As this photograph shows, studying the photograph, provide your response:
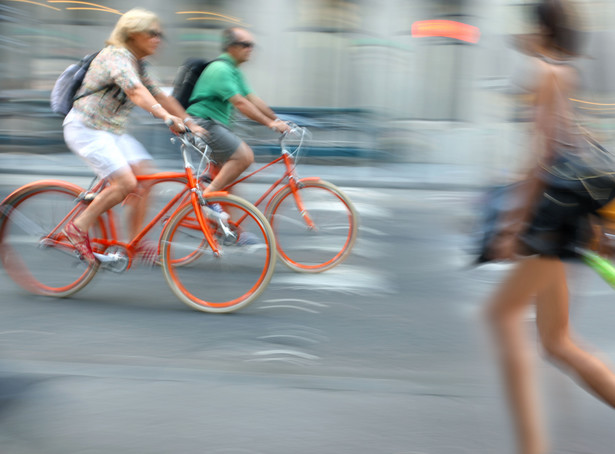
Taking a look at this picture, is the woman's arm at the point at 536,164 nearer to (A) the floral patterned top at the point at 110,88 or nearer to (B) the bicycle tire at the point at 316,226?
(A) the floral patterned top at the point at 110,88

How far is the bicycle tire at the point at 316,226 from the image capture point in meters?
6.14

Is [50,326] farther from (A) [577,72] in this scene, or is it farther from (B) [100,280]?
(A) [577,72]

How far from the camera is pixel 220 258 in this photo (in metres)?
5.14

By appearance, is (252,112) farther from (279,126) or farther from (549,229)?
(549,229)

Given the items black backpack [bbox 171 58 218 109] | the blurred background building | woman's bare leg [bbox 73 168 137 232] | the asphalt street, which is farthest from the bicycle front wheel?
the blurred background building

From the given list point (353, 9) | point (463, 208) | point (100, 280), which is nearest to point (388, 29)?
point (353, 9)

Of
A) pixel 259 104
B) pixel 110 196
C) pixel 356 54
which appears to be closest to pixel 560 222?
pixel 110 196

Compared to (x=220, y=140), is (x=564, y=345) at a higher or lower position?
higher

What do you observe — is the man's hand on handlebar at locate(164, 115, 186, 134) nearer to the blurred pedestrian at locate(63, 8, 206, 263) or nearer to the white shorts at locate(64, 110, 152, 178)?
the blurred pedestrian at locate(63, 8, 206, 263)

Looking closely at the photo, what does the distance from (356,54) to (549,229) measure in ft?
42.7

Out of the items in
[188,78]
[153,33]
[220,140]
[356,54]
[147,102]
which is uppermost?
[153,33]

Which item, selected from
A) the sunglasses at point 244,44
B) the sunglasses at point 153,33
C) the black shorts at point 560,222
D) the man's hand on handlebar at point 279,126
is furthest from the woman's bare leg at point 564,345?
the sunglasses at point 244,44

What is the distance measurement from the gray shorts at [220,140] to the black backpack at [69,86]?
1103mm

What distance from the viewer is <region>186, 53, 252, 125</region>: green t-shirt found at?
5.88 metres
